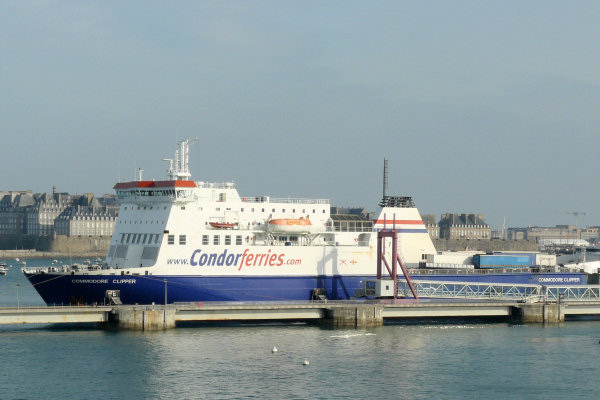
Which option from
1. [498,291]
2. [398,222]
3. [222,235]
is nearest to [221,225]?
[222,235]

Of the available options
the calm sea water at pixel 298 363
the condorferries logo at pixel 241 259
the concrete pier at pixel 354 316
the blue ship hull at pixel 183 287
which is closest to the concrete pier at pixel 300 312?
the concrete pier at pixel 354 316

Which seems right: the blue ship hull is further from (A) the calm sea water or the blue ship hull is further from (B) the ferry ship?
(A) the calm sea water

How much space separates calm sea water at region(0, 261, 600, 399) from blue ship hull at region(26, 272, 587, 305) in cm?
201

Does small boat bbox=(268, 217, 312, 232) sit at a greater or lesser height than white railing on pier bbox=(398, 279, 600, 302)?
greater

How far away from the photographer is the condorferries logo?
54.9m

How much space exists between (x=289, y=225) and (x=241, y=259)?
11.9ft

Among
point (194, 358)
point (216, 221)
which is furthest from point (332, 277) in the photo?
point (194, 358)

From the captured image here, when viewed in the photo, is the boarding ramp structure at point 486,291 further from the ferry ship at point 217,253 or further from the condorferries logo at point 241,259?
the condorferries logo at point 241,259

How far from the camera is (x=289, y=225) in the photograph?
57500 mm

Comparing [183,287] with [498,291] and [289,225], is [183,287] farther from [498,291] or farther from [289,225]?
[498,291]

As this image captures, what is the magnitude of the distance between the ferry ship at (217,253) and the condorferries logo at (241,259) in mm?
55

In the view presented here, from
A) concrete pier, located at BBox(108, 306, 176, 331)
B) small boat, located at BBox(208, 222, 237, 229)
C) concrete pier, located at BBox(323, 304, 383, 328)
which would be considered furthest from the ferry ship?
concrete pier, located at BBox(323, 304, 383, 328)

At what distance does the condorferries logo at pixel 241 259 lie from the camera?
54875 mm

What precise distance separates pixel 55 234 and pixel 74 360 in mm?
157145
